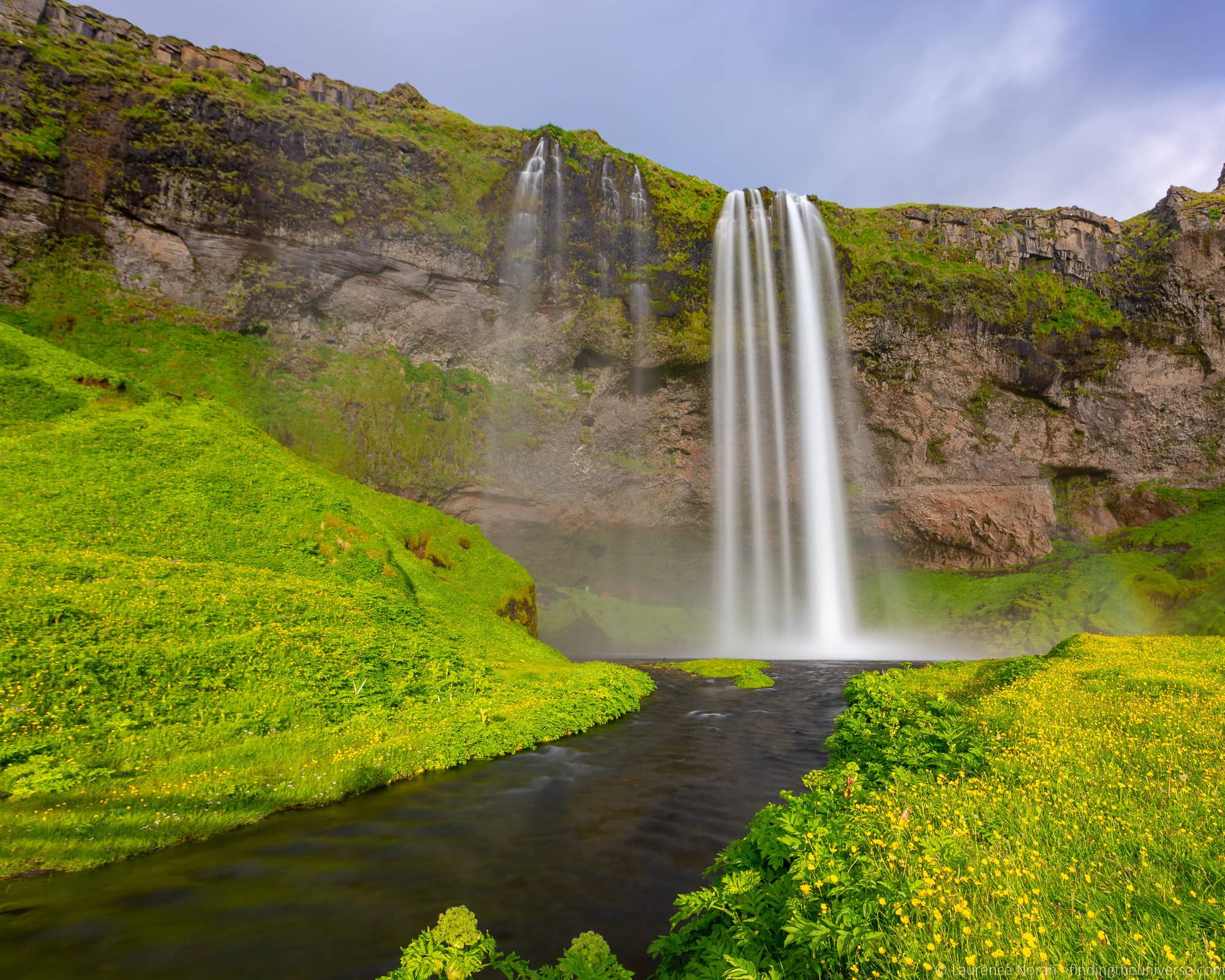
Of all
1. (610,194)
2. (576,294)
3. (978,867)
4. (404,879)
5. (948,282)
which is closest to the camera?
(978,867)

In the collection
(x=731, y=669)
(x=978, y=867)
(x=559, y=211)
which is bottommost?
(x=731, y=669)

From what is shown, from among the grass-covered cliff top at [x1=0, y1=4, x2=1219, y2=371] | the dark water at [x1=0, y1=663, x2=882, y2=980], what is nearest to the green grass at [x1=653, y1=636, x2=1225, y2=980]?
the dark water at [x1=0, y1=663, x2=882, y2=980]

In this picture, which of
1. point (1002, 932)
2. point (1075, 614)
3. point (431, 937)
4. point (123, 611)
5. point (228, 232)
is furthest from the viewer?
point (1075, 614)

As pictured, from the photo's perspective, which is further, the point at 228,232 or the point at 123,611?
the point at 228,232

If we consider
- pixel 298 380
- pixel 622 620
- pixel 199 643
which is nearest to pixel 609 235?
pixel 298 380

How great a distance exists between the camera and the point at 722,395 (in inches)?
1970

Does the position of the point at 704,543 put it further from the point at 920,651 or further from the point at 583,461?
the point at 920,651

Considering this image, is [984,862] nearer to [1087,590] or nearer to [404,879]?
[404,879]

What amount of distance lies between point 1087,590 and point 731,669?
3675 centimetres

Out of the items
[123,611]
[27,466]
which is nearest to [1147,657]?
[123,611]

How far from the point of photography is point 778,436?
2030 inches

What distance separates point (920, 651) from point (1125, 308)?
40720 millimetres

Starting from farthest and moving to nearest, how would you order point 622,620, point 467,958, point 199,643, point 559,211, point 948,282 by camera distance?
point 622,620
point 948,282
point 559,211
point 199,643
point 467,958

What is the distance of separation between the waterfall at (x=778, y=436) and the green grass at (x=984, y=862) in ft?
137
